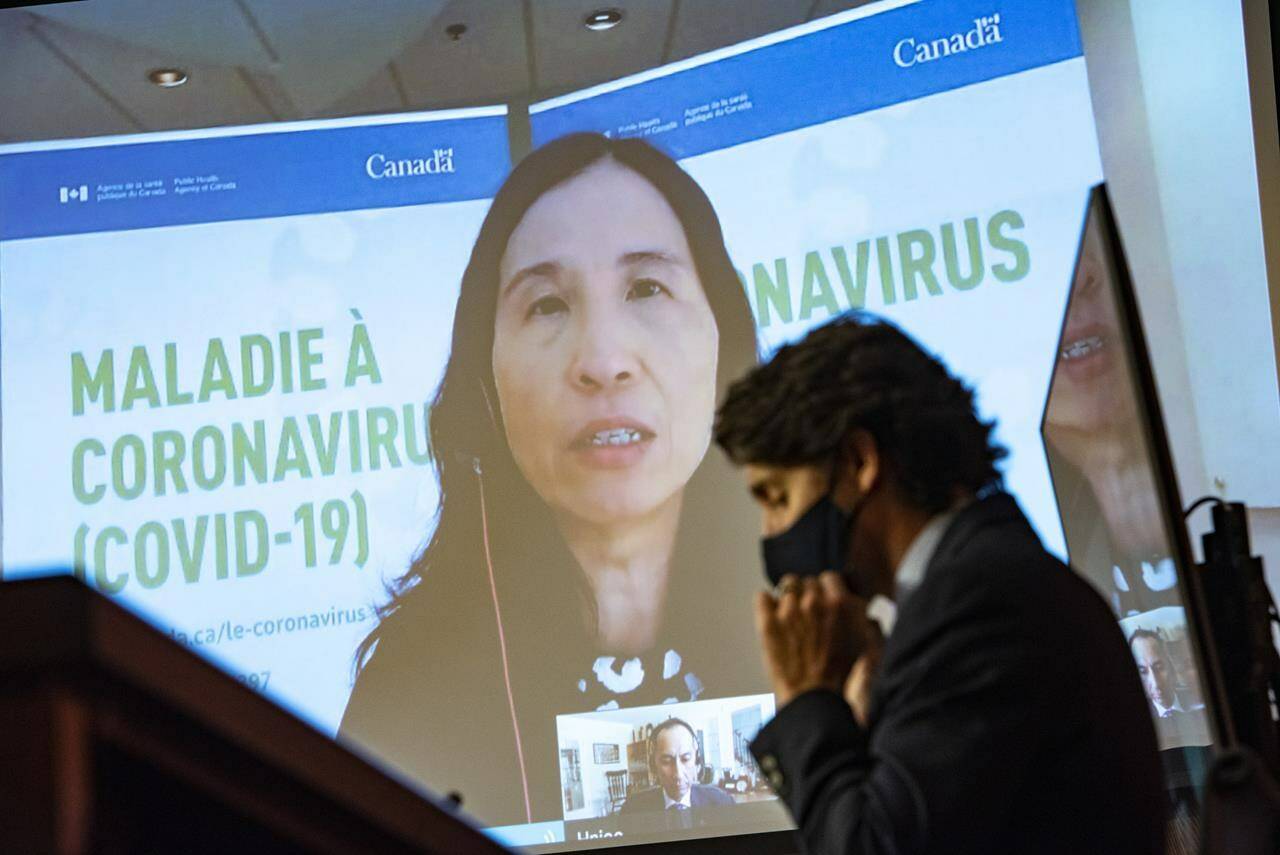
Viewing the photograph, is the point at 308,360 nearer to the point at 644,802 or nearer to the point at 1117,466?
the point at 644,802

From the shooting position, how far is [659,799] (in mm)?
2953

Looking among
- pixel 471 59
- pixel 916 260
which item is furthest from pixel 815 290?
pixel 471 59

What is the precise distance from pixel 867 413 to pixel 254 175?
2532 mm

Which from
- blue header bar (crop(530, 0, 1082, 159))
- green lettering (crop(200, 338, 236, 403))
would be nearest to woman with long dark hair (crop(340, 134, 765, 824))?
blue header bar (crop(530, 0, 1082, 159))

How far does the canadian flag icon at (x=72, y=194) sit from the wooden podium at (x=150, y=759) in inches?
132

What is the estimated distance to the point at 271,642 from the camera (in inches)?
124

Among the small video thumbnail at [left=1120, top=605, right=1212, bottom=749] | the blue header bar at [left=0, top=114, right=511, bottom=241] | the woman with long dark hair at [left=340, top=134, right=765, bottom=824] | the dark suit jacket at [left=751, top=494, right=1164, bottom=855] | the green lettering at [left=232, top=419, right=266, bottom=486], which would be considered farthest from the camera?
the blue header bar at [left=0, top=114, right=511, bottom=241]

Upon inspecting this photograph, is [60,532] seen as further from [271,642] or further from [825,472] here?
[825,472]

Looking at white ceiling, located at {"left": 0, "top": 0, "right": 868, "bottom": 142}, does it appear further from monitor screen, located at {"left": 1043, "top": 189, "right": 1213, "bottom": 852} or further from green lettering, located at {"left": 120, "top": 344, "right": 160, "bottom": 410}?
monitor screen, located at {"left": 1043, "top": 189, "right": 1213, "bottom": 852}

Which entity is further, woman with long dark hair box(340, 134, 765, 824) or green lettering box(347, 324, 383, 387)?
green lettering box(347, 324, 383, 387)

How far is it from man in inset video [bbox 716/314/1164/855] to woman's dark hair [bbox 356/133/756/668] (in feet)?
5.78

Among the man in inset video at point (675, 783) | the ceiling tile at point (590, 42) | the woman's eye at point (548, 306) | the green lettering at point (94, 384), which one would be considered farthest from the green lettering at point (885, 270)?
the green lettering at point (94, 384)

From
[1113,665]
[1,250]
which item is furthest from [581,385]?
[1113,665]

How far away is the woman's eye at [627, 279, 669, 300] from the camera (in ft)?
10.5
